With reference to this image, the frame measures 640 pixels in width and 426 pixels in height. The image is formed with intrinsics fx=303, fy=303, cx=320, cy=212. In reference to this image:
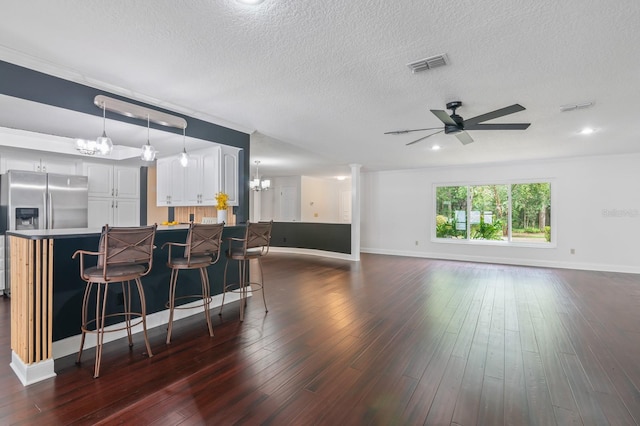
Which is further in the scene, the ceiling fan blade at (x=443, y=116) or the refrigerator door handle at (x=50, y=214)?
the refrigerator door handle at (x=50, y=214)

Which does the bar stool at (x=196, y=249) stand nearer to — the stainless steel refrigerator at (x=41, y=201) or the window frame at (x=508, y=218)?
the stainless steel refrigerator at (x=41, y=201)

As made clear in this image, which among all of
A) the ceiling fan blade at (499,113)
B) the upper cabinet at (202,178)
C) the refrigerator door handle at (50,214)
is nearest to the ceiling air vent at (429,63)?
the ceiling fan blade at (499,113)

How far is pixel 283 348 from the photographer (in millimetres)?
2697

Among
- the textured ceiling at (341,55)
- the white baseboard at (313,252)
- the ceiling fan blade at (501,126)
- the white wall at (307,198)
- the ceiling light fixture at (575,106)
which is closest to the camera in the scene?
the textured ceiling at (341,55)

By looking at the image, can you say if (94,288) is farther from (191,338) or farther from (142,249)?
(191,338)

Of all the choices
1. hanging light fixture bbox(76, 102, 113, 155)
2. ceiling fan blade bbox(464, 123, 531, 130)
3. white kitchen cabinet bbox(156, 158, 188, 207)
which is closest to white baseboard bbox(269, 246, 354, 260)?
white kitchen cabinet bbox(156, 158, 188, 207)

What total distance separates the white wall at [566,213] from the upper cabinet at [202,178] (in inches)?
222

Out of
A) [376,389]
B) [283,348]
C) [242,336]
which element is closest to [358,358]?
[376,389]

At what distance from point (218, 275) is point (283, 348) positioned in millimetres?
1709

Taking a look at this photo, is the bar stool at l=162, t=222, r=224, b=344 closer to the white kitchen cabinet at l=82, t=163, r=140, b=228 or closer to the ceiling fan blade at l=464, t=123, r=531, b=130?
the ceiling fan blade at l=464, t=123, r=531, b=130

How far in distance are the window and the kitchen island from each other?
22.7ft

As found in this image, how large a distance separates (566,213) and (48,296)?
8.69 m

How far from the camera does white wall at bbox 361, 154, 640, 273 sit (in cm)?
617

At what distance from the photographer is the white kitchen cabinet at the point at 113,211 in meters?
5.21
